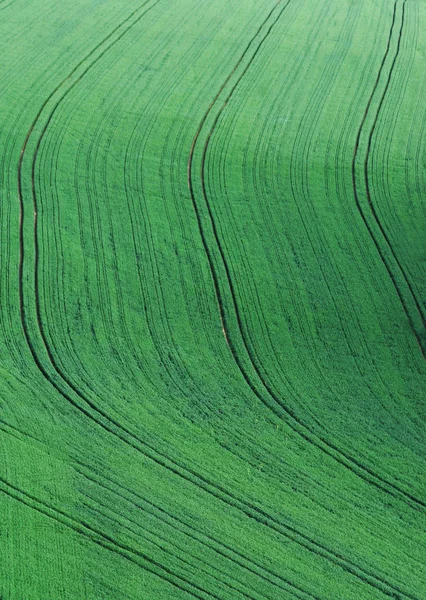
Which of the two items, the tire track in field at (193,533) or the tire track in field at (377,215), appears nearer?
the tire track in field at (193,533)

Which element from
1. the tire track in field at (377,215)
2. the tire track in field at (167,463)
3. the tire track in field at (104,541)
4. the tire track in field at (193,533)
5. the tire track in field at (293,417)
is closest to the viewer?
the tire track in field at (104,541)

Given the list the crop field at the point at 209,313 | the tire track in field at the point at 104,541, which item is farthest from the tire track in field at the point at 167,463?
the tire track in field at the point at 104,541

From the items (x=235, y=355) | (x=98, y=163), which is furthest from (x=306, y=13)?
(x=235, y=355)

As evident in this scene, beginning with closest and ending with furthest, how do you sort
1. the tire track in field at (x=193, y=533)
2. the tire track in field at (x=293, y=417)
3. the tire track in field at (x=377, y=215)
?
the tire track in field at (x=193, y=533) < the tire track in field at (x=293, y=417) < the tire track in field at (x=377, y=215)

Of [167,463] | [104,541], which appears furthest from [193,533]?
[167,463]

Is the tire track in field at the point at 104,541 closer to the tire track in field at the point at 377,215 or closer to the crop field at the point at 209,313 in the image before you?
the crop field at the point at 209,313

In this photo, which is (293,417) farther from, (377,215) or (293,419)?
(377,215)

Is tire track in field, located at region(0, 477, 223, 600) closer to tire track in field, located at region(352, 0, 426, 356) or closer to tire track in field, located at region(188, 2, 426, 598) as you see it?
tire track in field, located at region(188, 2, 426, 598)
